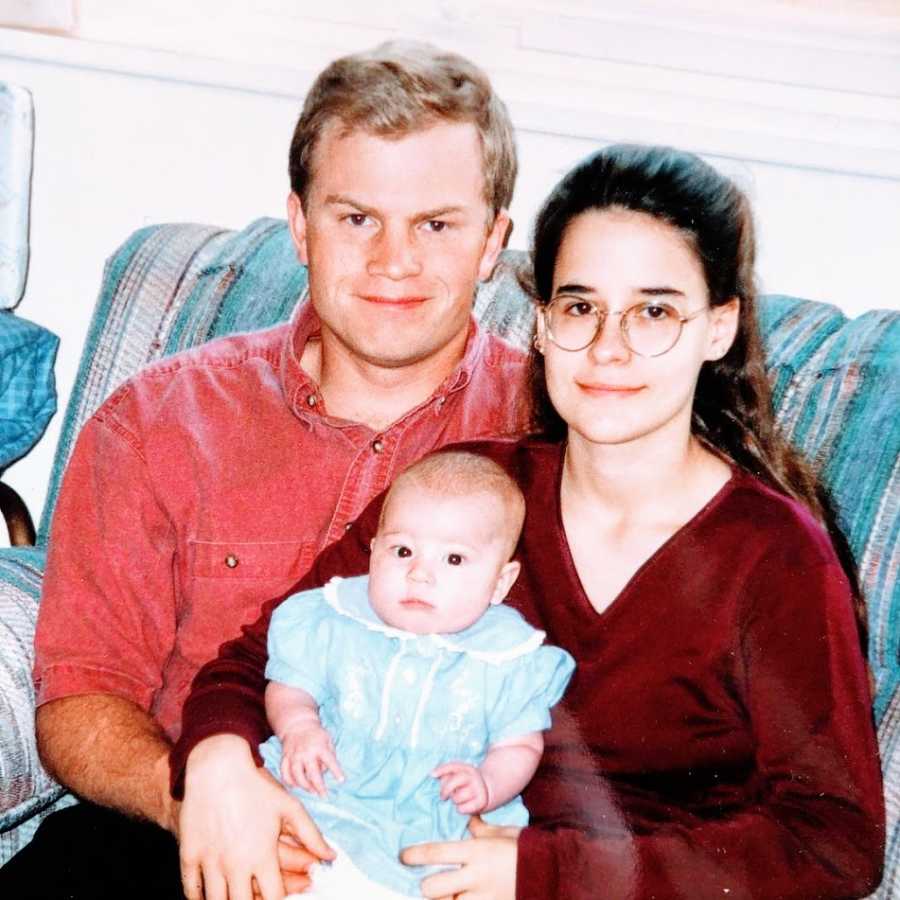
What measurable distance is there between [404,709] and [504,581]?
19cm

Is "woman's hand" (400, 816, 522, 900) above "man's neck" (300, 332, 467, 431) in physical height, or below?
below

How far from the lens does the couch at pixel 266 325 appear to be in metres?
1.46

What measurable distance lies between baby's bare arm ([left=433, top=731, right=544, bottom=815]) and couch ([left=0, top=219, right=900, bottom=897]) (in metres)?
0.42

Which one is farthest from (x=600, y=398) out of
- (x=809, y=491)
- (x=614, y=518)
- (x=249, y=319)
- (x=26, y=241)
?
(x=26, y=241)

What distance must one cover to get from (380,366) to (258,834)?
0.63m

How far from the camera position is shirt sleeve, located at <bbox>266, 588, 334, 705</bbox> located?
4.34 feet

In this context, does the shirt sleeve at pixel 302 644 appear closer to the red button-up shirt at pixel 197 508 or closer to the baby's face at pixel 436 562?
the baby's face at pixel 436 562

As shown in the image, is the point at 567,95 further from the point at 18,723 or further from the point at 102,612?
the point at 18,723

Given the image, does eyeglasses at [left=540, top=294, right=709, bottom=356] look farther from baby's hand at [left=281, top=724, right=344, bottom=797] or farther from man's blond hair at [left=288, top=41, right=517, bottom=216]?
baby's hand at [left=281, top=724, right=344, bottom=797]

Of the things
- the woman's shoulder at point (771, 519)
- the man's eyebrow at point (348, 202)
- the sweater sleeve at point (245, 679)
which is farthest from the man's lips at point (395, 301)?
the woman's shoulder at point (771, 519)

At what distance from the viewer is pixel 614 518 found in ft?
4.59

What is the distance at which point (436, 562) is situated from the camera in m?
1.29

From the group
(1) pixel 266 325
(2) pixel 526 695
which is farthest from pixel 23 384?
(2) pixel 526 695

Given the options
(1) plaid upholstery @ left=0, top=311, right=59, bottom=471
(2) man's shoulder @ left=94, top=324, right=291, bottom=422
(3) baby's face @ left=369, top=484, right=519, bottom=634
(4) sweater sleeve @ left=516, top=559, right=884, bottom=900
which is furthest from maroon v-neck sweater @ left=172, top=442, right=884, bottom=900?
(1) plaid upholstery @ left=0, top=311, right=59, bottom=471
